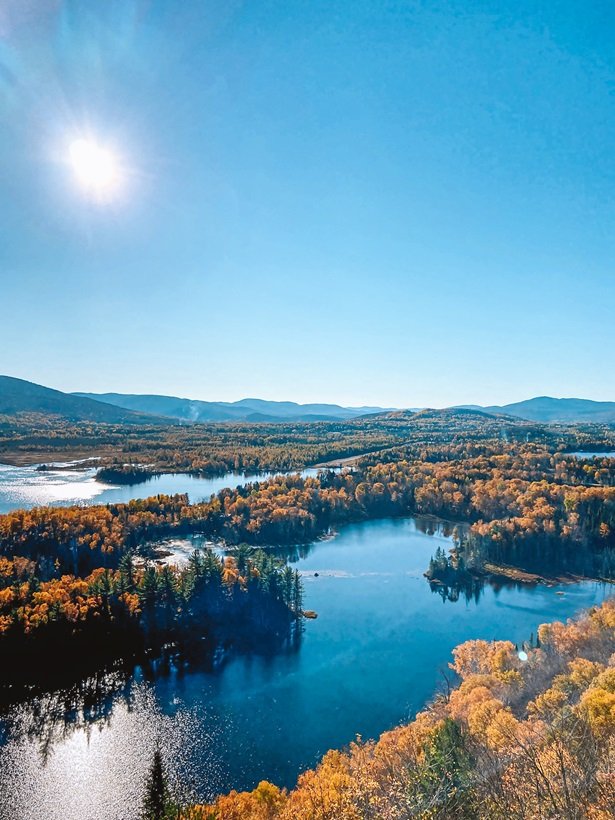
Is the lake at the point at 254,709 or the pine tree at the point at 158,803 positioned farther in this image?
the lake at the point at 254,709

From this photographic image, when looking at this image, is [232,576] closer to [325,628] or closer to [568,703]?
[325,628]

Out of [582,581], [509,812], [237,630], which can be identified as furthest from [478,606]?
[509,812]

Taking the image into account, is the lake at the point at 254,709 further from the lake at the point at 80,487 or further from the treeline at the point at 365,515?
the lake at the point at 80,487

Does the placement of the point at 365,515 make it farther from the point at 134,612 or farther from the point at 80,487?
the point at 80,487

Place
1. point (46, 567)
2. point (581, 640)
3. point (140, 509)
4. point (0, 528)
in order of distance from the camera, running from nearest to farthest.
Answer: point (581, 640), point (46, 567), point (0, 528), point (140, 509)

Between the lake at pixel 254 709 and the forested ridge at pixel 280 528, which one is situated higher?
the forested ridge at pixel 280 528

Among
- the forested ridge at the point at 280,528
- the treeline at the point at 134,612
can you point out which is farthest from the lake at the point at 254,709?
the forested ridge at the point at 280,528

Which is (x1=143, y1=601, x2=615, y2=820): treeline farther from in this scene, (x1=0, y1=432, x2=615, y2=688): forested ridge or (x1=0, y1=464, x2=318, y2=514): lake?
(x1=0, y1=464, x2=318, y2=514): lake
